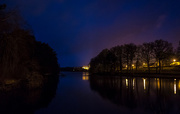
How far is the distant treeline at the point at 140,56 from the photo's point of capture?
41188mm

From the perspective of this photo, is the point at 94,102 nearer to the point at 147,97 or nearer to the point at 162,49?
the point at 147,97

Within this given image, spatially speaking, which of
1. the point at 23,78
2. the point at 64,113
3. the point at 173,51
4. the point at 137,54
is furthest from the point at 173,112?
the point at 137,54

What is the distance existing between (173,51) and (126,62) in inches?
692

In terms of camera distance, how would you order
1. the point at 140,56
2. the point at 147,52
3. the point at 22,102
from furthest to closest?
the point at 140,56
the point at 147,52
the point at 22,102

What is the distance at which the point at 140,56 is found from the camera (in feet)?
158

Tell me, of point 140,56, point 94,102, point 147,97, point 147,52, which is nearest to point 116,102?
point 94,102

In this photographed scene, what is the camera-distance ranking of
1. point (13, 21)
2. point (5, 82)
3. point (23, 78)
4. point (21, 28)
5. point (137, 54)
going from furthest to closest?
point (137, 54) < point (23, 78) < point (5, 82) < point (21, 28) < point (13, 21)

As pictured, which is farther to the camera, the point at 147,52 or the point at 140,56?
the point at 140,56

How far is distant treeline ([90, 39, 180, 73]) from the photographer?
41188 mm

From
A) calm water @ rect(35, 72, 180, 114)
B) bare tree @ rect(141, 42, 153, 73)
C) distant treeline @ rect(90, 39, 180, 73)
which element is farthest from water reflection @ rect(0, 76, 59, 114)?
bare tree @ rect(141, 42, 153, 73)

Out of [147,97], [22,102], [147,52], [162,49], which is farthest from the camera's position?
[147,52]

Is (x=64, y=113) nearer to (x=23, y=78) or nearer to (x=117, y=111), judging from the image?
(x=117, y=111)

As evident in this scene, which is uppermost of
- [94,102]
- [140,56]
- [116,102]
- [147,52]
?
[147,52]

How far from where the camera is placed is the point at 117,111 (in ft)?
25.4
